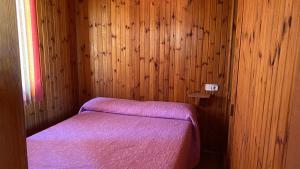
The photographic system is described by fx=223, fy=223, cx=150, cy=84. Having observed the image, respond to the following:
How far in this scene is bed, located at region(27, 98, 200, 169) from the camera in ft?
5.37

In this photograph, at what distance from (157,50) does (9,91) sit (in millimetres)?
2558

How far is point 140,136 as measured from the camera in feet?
6.90

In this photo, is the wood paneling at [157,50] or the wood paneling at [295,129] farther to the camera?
the wood paneling at [157,50]

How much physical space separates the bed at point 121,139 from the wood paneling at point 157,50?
0.36m

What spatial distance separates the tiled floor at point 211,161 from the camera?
267cm

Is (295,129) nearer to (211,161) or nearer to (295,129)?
→ (295,129)

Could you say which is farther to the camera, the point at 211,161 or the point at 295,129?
the point at 211,161

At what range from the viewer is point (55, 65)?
9.39 ft

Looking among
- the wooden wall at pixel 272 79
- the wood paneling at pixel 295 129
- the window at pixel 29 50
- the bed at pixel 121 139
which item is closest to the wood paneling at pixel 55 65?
the window at pixel 29 50

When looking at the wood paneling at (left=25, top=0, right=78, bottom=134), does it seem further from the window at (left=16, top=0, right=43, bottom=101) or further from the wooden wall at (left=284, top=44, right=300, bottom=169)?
the wooden wall at (left=284, top=44, right=300, bottom=169)

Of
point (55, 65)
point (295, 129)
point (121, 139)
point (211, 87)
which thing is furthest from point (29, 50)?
point (295, 129)

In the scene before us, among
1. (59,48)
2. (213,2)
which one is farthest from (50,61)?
(213,2)

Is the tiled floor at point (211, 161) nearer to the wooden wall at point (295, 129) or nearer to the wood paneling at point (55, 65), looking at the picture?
the wood paneling at point (55, 65)

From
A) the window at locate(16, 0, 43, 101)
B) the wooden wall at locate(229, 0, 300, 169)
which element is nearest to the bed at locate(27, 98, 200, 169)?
the window at locate(16, 0, 43, 101)
